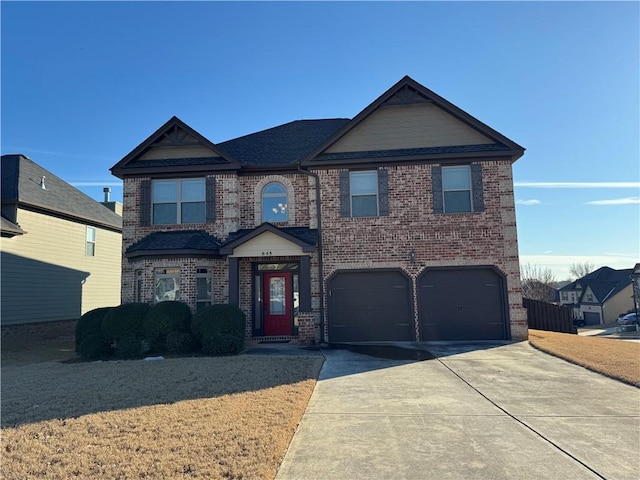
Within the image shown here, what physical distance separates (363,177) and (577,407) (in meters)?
9.11

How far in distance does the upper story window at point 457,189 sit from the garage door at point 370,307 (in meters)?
2.71

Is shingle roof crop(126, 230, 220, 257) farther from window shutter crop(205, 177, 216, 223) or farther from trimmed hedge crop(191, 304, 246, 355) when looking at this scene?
trimmed hedge crop(191, 304, 246, 355)

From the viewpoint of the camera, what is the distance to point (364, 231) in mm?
13352

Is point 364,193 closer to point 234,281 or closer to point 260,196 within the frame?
point 260,196

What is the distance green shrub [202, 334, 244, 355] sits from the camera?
11047mm

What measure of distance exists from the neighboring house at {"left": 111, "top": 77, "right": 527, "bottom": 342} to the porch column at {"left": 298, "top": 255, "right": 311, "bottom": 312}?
4cm

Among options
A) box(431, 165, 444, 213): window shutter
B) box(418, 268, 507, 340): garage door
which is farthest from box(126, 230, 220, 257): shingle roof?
box(431, 165, 444, 213): window shutter

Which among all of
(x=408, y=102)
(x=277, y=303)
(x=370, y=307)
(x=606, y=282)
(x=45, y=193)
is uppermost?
(x=408, y=102)

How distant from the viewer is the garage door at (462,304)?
12.8 metres

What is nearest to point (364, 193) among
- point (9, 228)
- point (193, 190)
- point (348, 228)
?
point (348, 228)

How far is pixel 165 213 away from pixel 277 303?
4.88m

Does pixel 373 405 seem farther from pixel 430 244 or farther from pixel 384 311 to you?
pixel 430 244

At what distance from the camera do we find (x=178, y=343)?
37.2 ft

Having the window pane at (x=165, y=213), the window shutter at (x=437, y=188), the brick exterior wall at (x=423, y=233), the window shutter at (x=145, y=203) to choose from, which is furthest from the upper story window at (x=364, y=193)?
the window shutter at (x=145, y=203)
